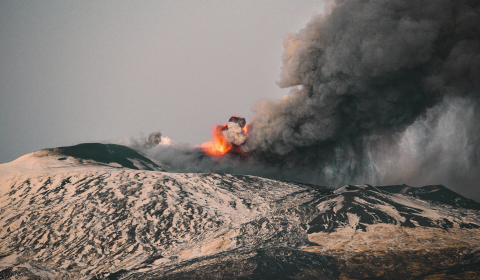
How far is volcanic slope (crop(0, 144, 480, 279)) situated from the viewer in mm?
23422

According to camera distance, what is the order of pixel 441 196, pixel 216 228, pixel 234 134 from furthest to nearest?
1. pixel 234 134
2. pixel 441 196
3. pixel 216 228

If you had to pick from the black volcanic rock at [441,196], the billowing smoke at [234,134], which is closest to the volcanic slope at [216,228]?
the black volcanic rock at [441,196]

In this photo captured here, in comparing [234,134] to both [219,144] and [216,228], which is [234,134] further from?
[216,228]

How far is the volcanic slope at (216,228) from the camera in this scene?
23.4m

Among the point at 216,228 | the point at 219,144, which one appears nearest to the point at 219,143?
the point at 219,144

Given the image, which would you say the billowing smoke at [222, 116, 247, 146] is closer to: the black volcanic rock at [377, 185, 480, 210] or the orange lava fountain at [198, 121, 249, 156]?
the orange lava fountain at [198, 121, 249, 156]

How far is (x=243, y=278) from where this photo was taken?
21531mm

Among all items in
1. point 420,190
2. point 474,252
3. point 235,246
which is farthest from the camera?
point 420,190

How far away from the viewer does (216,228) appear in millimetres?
35031

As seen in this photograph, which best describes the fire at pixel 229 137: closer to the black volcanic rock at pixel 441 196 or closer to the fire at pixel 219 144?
the fire at pixel 219 144

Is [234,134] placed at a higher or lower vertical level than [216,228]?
higher

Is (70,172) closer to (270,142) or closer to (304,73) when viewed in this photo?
(270,142)

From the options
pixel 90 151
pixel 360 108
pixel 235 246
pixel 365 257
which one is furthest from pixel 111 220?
pixel 360 108

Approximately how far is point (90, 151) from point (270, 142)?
4113cm
